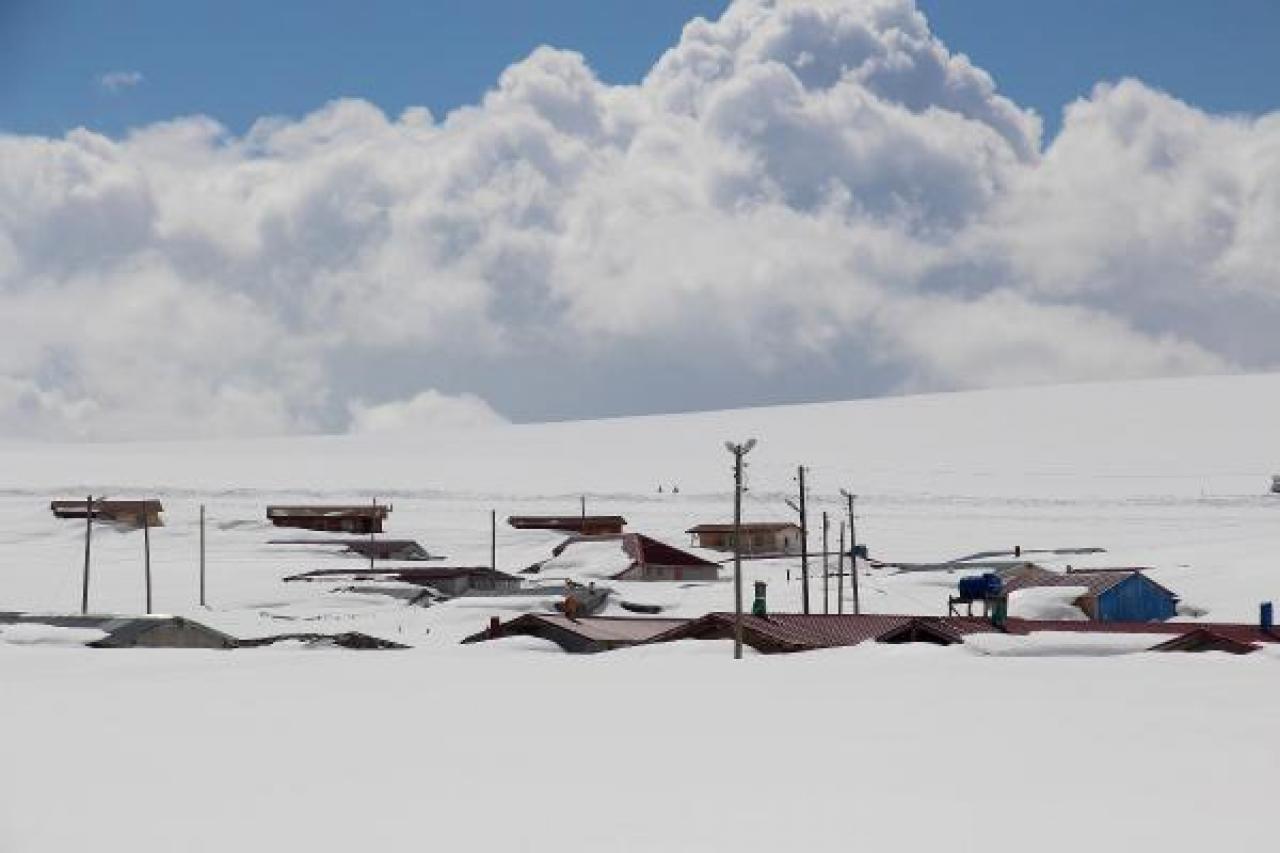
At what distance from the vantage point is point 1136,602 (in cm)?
5628

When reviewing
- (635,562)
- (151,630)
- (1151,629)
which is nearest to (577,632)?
(151,630)

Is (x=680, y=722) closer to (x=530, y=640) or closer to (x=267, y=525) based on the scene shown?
(x=530, y=640)

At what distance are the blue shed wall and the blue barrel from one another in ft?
24.4

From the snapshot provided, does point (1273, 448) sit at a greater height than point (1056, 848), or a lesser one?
greater

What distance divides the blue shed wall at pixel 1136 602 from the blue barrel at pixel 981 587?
293 inches

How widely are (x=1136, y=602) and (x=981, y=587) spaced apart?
11.3 meters

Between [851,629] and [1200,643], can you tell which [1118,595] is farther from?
[1200,643]

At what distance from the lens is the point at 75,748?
21594 mm

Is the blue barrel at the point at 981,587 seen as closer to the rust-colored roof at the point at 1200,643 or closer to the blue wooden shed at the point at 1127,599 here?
the blue wooden shed at the point at 1127,599

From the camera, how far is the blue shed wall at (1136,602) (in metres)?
55.1

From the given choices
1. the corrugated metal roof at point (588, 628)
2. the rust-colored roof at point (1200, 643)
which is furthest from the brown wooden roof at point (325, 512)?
the rust-colored roof at point (1200, 643)

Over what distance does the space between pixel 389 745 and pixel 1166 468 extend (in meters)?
123

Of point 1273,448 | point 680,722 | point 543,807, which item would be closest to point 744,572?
point 680,722

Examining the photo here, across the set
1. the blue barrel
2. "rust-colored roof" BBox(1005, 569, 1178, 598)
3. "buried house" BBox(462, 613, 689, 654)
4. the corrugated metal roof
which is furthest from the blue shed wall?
"buried house" BBox(462, 613, 689, 654)
